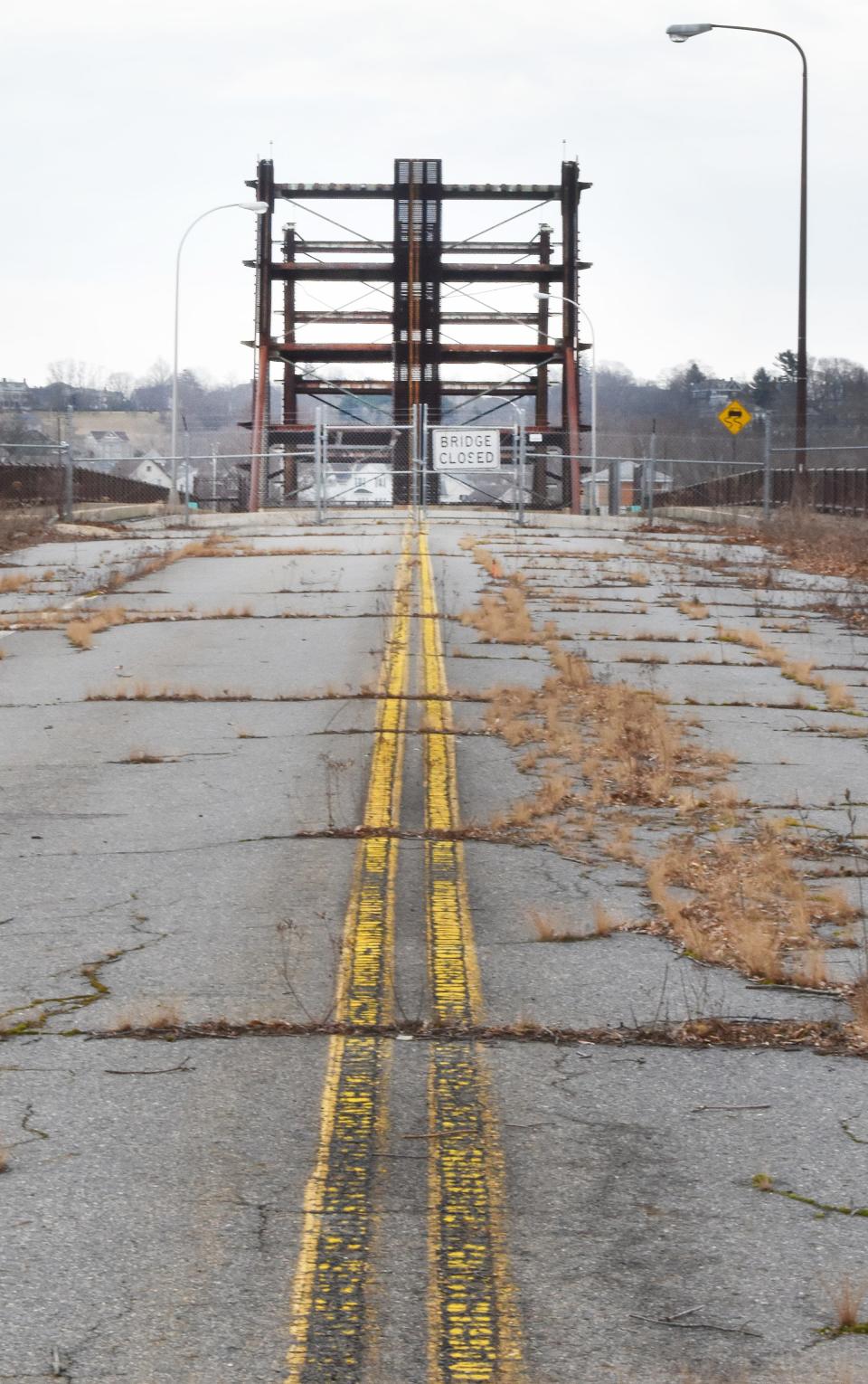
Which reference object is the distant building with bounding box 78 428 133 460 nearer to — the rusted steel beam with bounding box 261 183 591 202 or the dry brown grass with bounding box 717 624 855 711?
the rusted steel beam with bounding box 261 183 591 202

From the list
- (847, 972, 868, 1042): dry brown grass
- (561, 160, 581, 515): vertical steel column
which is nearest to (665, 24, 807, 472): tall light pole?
(561, 160, 581, 515): vertical steel column

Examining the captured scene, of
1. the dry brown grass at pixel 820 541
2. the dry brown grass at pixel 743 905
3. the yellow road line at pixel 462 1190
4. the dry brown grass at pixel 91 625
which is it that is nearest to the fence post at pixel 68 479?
the dry brown grass at pixel 820 541

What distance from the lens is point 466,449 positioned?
37.4 meters

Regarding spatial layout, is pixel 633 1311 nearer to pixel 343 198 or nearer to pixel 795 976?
pixel 795 976

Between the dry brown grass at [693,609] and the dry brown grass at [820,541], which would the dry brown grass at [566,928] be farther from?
the dry brown grass at [820,541]

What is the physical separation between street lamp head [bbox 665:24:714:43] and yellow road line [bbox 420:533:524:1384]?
1192 inches

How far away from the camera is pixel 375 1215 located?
4094mm

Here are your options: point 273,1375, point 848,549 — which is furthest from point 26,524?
point 273,1375

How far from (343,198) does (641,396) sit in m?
101

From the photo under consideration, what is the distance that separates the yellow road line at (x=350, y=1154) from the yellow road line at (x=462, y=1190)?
0.51 feet

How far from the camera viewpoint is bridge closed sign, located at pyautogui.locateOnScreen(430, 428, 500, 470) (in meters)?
36.8

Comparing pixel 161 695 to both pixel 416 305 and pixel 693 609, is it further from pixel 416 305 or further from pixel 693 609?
pixel 416 305

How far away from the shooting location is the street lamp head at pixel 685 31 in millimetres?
33938

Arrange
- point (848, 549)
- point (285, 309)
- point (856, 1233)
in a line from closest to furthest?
point (856, 1233) < point (848, 549) < point (285, 309)
